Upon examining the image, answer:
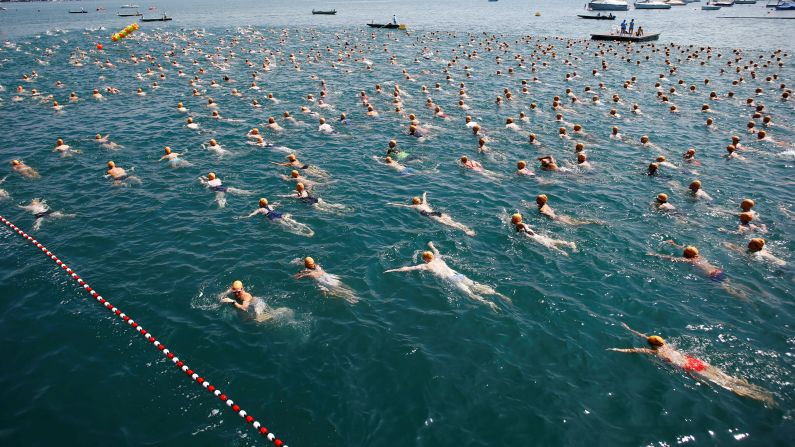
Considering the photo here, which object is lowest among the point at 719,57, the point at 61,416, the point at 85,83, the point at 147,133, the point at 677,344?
the point at 61,416

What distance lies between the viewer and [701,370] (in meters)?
10.7

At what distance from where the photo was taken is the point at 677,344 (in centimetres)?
1162

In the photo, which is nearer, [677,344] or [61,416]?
[61,416]

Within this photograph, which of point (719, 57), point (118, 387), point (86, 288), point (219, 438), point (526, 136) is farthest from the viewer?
point (719, 57)

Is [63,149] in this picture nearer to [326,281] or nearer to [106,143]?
[106,143]

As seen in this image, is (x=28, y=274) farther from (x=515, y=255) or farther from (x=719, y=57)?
(x=719, y=57)

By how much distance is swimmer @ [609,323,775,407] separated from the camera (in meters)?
10.1

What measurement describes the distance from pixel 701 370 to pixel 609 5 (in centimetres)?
14351

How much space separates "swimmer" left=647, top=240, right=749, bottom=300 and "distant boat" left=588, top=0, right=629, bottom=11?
445 ft

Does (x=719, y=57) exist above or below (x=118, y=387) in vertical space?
above

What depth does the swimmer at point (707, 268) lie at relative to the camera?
44.5 feet

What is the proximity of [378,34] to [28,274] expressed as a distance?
72.8m

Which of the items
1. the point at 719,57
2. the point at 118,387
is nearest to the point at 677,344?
the point at 118,387

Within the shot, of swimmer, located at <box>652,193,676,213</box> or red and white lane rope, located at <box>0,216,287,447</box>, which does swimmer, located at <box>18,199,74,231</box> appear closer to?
red and white lane rope, located at <box>0,216,287,447</box>
